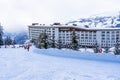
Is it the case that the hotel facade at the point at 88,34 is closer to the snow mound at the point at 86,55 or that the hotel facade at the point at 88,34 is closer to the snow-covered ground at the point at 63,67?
the snow-covered ground at the point at 63,67

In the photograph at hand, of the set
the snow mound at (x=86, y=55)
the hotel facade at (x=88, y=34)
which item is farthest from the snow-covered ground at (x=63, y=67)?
the hotel facade at (x=88, y=34)

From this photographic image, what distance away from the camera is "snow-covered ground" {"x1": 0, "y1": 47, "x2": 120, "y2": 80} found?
36.9 ft

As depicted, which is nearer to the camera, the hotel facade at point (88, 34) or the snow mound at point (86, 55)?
the snow mound at point (86, 55)

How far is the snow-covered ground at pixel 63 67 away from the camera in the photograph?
1126 cm

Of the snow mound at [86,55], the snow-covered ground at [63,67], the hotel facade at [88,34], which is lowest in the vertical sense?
the snow-covered ground at [63,67]

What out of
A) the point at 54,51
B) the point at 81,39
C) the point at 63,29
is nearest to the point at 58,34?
the point at 63,29

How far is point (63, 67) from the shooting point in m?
14.6

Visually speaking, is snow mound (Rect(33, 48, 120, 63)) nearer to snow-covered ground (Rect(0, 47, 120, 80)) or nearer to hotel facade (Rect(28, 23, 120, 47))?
snow-covered ground (Rect(0, 47, 120, 80))

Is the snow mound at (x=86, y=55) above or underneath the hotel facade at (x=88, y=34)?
underneath

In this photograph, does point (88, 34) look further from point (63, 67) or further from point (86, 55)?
point (63, 67)

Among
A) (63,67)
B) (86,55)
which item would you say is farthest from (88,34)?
(63,67)

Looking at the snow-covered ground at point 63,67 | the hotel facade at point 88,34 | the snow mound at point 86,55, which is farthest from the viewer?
the hotel facade at point 88,34

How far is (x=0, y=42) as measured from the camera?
69.5 meters

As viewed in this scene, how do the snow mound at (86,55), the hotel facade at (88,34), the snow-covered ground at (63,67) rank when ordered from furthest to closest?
the hotel facade at (88,34) < the snow mound at (86,55) < the snow-covered ground at (63,67)
